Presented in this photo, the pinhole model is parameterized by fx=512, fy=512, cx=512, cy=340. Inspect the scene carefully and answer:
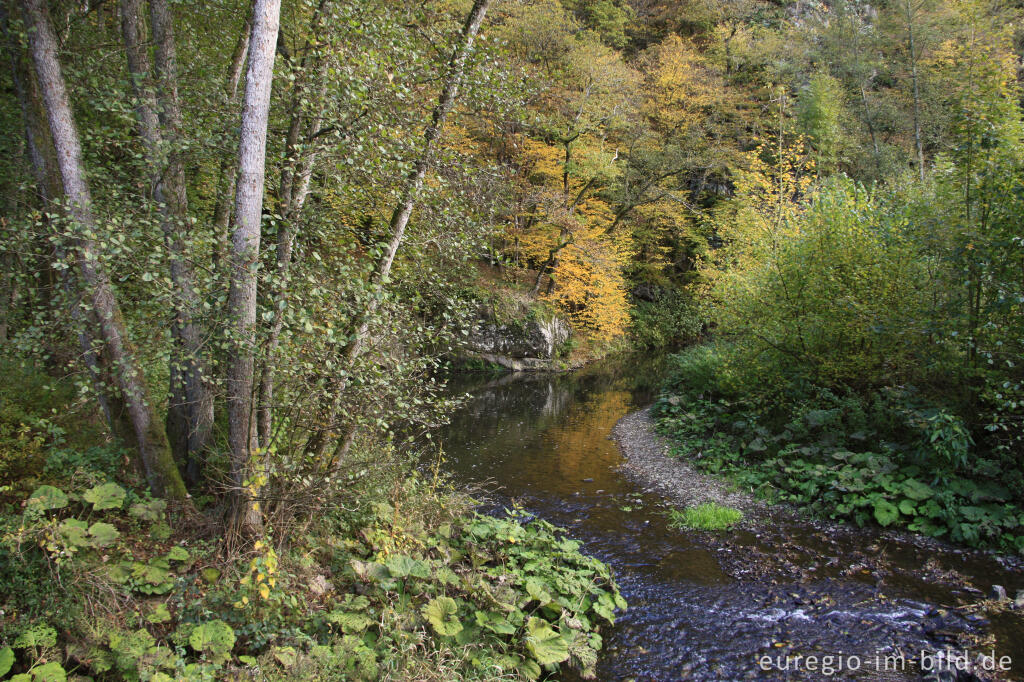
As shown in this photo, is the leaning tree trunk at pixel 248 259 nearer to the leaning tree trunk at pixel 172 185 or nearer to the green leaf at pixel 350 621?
the leaning tree trunk at pixel 172 185

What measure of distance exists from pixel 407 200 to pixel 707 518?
6.66m

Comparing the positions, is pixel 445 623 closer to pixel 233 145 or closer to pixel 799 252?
pixel 233 145

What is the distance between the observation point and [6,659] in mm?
2826

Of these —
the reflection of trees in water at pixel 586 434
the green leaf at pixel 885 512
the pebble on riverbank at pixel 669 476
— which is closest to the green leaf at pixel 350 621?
the pebble on riverbank at pixel 669 476

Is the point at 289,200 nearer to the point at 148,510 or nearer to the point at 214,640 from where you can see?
the point at 148,510

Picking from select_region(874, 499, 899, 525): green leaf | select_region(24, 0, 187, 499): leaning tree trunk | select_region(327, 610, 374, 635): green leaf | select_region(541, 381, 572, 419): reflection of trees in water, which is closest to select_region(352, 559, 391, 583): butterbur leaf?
select_region(327, 610, 374, 635): green leaf

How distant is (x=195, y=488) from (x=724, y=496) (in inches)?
328

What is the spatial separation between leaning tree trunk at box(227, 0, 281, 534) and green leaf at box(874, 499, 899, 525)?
8436mm

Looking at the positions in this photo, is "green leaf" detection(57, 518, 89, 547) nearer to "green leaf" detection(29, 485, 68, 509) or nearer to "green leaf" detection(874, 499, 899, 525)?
"green leaf" detection(29, 485, 68, 509)

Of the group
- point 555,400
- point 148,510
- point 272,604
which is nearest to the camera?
point 272,604

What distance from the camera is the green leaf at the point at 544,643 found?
4387 mm

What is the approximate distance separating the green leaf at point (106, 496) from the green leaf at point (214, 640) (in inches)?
54.8

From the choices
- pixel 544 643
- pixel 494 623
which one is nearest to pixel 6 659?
pixel 494 623

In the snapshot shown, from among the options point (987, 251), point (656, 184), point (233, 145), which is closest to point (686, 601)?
point (987, 251)
